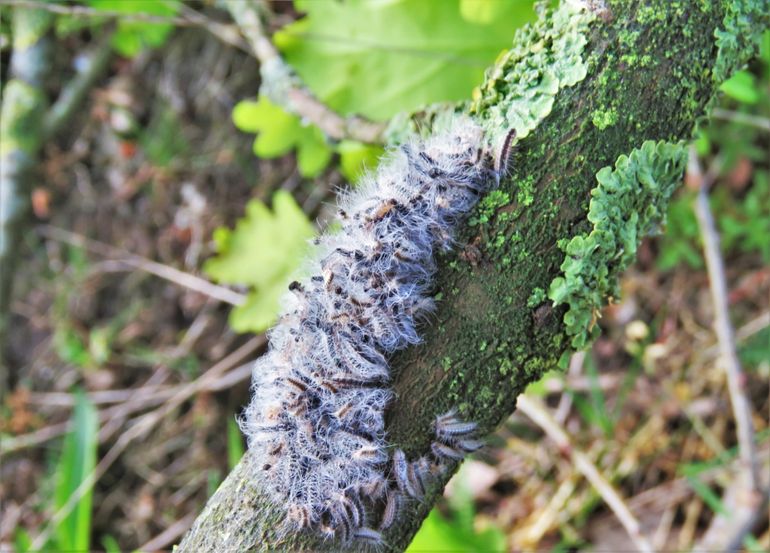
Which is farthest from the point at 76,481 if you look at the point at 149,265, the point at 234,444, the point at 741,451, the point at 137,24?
the point at 741,451

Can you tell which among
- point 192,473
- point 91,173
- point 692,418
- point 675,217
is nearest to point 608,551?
point 692,418

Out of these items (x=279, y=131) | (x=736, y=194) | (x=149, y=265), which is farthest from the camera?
(x=149, y=265)

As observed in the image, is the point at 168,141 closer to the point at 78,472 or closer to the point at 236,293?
the point at 236,293

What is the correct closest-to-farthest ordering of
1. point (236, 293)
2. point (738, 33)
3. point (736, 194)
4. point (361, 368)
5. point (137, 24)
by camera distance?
point (361, 368), point (738, 33), point (137, 24), point (736, 194), point (236, 293)

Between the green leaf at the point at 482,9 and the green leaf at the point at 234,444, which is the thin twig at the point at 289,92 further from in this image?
the green leaf at the point at 234,444

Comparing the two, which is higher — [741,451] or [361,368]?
[361,368]

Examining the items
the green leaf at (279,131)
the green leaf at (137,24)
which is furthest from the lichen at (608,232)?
the green leaf at (137,24)

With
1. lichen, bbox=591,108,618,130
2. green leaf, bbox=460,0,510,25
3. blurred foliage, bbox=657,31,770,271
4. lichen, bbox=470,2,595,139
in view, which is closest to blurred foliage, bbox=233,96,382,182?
green leaf, bbox=460,0,510,25
